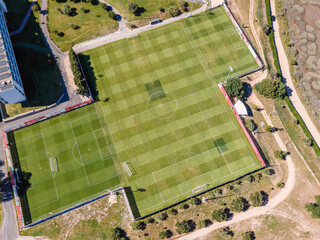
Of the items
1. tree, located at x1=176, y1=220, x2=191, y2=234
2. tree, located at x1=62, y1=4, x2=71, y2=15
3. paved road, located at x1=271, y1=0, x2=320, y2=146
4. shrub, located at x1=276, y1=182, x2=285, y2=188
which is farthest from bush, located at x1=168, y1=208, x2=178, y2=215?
tree, located at x1=62, y1=4, x2=71, y2=15

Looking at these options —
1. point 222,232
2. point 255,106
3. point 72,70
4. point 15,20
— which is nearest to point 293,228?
point 222,232

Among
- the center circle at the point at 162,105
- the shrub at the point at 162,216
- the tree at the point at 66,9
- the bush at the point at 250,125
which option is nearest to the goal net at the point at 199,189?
the shrub at the point at 162,216

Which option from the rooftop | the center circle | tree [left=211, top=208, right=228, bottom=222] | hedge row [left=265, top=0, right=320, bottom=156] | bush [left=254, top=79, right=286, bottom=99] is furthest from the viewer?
the center circle

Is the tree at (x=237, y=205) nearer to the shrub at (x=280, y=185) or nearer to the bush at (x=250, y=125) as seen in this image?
the shrub at (x=280, y=185)

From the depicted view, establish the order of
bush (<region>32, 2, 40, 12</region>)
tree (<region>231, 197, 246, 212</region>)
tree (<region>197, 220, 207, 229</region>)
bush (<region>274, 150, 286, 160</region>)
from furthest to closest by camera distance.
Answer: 1. bush (<region>32, 2, 40, 12</region>)
2. bush (<region>274, 150, 286, 160</region>)
3. tree (<region>231, 197, 246, 212</region>)
4. tree (<region>197, 220, 207, 229</region>)

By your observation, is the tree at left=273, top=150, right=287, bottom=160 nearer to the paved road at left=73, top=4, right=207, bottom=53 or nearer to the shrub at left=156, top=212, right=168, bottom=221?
the shrub at left=156, top=212, right=168, bottom=221

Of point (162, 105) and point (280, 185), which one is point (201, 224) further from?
point (162, 105)

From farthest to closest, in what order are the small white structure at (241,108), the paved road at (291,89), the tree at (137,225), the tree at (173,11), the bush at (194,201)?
the tree at (173,11)
the paved road at (291,89)
the small white structure at (241,108)
the bush at (194,201)
the tree at (137,225)
